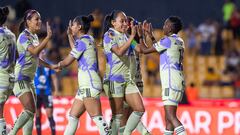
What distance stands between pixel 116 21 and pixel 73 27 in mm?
830

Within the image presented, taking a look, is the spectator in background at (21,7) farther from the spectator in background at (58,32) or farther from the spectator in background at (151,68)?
the spectator in background at (151,68)

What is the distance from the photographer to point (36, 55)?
14.5m

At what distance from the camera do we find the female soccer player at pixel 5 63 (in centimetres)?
1452

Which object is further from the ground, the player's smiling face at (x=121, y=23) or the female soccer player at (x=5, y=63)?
the player's smiling face at (x=121, y=23)

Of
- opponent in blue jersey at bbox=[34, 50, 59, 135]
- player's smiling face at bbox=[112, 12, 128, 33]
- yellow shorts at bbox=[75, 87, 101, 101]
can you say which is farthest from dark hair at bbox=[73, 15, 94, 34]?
opponent in blue jersey at bbox=[34, 50, 59, 135]

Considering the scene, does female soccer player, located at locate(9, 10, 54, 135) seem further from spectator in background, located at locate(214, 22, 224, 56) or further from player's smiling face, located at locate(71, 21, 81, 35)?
spectator in background, located at locate(214, 22, 224, 56)

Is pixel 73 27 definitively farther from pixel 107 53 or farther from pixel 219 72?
pixel 219 72

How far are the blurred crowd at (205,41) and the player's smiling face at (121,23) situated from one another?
12.1 meters

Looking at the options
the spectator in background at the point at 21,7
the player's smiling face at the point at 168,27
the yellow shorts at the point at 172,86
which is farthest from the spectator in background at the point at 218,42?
the yellow shorts at the point at 172,86

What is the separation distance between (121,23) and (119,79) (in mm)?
982

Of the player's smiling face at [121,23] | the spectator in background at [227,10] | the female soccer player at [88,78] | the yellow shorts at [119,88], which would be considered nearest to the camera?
the female soccer player at [88,78]

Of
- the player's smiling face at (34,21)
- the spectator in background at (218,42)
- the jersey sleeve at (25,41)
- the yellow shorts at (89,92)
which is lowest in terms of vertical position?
the yellow shorts at (89,92)

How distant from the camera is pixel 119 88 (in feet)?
47.6

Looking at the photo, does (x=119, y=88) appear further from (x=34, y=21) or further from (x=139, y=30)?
(x=34, y=21)
